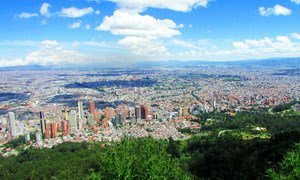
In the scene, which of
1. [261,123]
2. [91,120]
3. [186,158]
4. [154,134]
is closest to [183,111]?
[91,120]

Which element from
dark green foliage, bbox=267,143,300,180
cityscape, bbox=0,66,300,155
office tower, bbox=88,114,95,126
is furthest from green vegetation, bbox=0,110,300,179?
office tower, bbox=88,114,95,126

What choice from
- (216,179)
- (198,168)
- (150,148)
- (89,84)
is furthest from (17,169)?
(89,84)

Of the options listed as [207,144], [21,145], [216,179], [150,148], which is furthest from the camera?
[21,145]

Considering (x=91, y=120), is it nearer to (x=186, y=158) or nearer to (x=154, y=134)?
(x=154, y=134)

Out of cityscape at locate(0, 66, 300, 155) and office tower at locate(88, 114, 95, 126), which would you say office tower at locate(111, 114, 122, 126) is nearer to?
cityscape at locate(0, 66, 300, 155)

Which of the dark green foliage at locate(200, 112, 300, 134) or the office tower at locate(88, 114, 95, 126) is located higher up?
the dark green foliage at locate(200, 112, 300, 134)

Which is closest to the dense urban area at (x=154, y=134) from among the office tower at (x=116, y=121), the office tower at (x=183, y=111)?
the office tower at (x=183, y=111)

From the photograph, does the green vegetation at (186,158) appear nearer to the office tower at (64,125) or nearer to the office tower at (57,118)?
the office tower at (64,125)

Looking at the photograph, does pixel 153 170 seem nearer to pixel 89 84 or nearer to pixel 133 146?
pixel 133 146

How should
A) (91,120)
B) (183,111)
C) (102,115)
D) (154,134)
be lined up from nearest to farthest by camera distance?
(154,134), (91,120), (102,115), (183,111)
